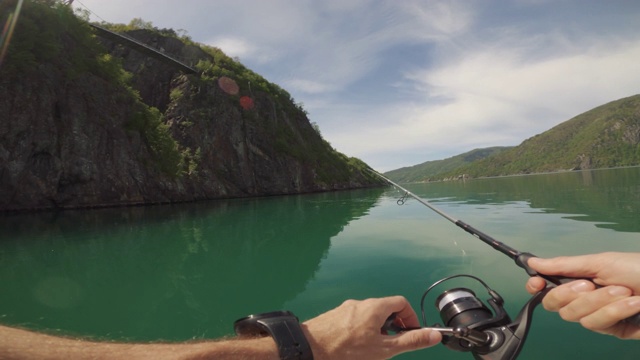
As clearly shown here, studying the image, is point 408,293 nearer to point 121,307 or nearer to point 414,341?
point 414,341

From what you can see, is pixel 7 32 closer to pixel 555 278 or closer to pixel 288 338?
pixel 288 338

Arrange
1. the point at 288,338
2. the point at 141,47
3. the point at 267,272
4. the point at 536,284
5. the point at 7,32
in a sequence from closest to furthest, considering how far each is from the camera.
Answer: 1. the point at 288,338
2. the point at 536,284
3. the point at 267,272
4. the point at 7,32
5. the point at 141,47

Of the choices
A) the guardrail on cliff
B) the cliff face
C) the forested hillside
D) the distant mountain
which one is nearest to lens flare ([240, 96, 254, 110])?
the cliff face

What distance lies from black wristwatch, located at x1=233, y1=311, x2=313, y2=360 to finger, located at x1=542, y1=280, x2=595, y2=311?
1213 mm

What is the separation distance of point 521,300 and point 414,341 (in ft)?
15.7

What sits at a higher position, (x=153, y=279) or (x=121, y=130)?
(x=121, y=130)

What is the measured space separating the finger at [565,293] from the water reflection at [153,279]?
4.29 metres

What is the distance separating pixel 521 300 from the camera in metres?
5.29

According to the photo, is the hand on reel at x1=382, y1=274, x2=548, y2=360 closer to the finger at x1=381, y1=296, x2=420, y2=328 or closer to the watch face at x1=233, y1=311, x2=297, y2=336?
the finger at x1=381, y1=296, x2=420, y2=328

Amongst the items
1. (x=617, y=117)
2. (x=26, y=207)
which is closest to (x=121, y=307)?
(x=26, y=207)

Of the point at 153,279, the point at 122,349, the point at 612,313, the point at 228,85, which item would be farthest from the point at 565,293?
the point at 228,85

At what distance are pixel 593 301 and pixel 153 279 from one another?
7927mm

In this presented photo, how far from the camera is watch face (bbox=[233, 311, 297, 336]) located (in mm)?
1504

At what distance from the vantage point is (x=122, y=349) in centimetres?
136
